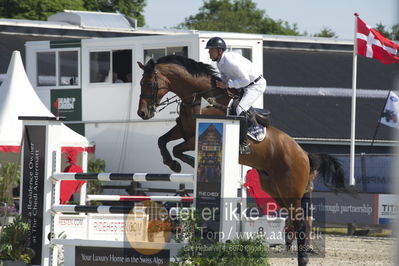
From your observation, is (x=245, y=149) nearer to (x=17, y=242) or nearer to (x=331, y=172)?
(x=331, y=172)

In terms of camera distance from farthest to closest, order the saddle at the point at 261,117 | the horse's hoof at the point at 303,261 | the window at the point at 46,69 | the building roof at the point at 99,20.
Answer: the building roof at the point at 99,20 → the window at the point at 46,69 → the saddle at the point at 261,117 → the horse's hoof at the point at 303,261

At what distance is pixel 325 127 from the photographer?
2217 centimetres

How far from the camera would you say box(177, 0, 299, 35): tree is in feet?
147

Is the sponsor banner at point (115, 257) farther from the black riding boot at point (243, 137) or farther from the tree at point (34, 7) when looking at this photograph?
the tree at point (34, 7)

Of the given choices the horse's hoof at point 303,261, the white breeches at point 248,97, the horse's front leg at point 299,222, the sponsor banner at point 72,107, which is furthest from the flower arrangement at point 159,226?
the sponsor banner at point 72,107

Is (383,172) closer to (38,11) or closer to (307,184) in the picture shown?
(307,184)

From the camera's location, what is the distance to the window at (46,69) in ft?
51.6

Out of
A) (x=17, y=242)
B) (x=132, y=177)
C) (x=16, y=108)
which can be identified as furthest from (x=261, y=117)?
(x=16, y=108)

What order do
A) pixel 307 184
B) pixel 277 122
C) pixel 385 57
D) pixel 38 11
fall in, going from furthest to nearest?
1. pixel 38 11
2. pixel 277 122
3. pixel 385 57
4. pixel 307 184

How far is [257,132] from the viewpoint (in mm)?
7570

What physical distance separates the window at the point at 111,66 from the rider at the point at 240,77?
296 inches

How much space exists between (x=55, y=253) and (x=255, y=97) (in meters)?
2.54

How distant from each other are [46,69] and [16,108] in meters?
3.91

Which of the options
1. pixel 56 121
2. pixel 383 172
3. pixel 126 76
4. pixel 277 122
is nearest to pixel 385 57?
pixel 383 172
